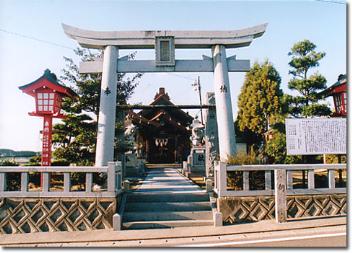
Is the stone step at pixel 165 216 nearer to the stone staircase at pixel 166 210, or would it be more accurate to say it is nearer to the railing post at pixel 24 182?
the stone staircase at pixel 166 210

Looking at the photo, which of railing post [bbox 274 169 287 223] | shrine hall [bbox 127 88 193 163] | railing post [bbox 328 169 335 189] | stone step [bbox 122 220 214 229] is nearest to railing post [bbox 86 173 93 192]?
stone step [bbox 122 220 214 229]

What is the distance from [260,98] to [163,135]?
30.9 ft

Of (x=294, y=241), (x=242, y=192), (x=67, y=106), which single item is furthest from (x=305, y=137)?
(x=67, y=106)

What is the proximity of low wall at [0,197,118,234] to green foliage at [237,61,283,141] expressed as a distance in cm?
1662

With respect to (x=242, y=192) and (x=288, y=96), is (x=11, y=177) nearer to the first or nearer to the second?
(x=242, y=192)

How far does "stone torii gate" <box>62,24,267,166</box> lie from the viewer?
941cm

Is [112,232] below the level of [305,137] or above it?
below

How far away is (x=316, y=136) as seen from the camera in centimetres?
795

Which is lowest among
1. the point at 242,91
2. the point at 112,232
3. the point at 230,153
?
the point at 112,232

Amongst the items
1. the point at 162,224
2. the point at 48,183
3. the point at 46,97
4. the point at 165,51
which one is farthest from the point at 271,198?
the point at 46,97

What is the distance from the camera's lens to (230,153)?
947 centimetres

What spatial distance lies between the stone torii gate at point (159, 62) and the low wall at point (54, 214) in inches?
80.2

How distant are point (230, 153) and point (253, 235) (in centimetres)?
331

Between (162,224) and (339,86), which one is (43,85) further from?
(339,86)
